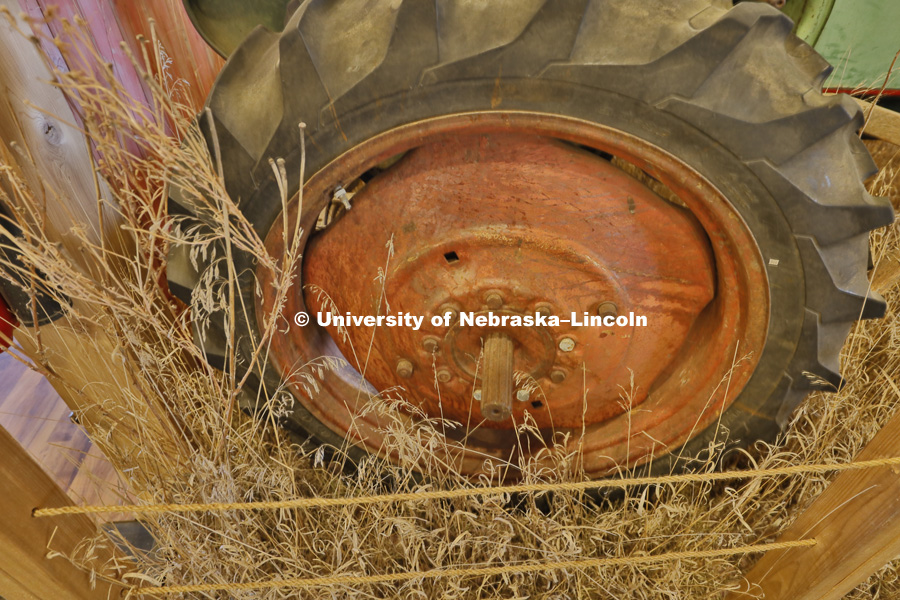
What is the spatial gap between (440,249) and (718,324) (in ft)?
2.09

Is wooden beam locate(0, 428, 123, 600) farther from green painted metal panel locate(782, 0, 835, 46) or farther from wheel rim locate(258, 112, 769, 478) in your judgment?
green painted metal panel locate(782, 0, 835, 46)

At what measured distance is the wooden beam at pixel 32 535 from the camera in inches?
44.9

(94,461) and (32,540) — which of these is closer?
(32,540)

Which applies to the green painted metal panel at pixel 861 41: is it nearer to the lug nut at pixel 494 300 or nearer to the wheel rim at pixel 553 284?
the wheel rim at pixel 553 284

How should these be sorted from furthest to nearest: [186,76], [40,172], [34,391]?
1. [34,391]
2. [186,76]
3. [40,172]

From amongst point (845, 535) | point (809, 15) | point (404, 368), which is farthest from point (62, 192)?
point (809, 15)

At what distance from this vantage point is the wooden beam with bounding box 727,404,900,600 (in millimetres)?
1159

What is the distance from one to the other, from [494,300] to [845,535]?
82 centimetres

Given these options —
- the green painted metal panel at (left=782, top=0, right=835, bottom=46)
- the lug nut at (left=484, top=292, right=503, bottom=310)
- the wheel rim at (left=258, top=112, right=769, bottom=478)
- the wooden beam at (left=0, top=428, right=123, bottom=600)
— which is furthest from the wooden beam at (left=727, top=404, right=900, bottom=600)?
the wooden beam at (left=0, top=428, right=123, bottom=600)

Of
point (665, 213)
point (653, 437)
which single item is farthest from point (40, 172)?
point (653, 437)

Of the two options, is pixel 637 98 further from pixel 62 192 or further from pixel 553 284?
pixel 62 192

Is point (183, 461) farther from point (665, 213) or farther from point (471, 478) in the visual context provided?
point (665, 213)

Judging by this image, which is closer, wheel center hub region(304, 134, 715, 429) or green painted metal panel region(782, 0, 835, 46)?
wheel center hub region(304, 134, 715, 429)

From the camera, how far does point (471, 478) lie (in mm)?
1700
